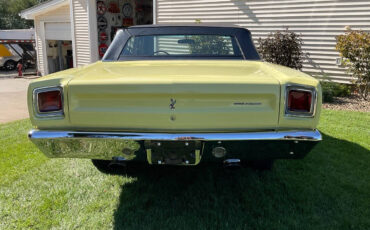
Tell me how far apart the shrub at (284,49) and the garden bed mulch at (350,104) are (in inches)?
66.0

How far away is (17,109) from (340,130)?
8.12m

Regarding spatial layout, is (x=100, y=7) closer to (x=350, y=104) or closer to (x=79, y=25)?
(x=79, y=25)

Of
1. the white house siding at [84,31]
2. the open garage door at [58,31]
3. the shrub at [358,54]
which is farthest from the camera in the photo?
the open garage door at [58,31]

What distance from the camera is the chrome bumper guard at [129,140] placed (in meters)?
2.15

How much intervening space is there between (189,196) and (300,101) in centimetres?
137

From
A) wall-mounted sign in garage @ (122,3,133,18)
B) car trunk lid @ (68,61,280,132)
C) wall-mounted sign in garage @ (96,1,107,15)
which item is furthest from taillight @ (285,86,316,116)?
wall-mounted sign in garage @ (122,3,133,18)

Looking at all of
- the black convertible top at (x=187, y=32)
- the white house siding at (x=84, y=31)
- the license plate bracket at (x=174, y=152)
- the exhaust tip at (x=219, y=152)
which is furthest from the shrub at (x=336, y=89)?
the white house siding at (x=84, y=31)

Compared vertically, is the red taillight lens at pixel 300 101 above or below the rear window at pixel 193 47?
below

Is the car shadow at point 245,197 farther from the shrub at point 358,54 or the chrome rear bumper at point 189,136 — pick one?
the shrub at point 358,54

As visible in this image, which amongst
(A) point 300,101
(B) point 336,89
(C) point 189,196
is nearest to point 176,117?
(A) point 300,101

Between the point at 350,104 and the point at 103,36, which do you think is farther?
the point at 103,36

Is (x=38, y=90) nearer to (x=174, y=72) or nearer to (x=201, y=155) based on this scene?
(x=174, y=72)

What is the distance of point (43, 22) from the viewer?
17.5 m

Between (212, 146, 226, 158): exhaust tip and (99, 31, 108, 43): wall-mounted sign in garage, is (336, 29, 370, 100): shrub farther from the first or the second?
(99, 31, 108, 43): wall-mounted sign in garage
